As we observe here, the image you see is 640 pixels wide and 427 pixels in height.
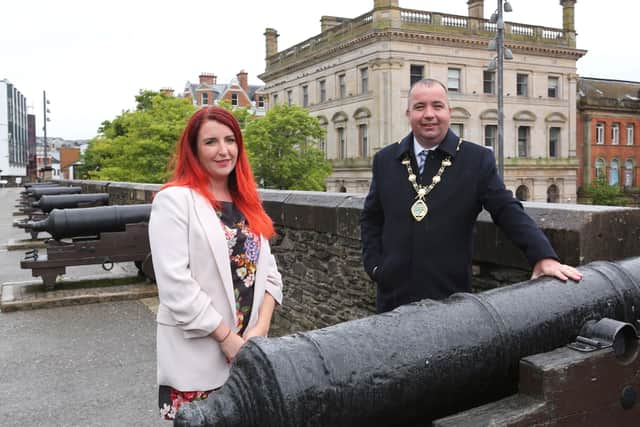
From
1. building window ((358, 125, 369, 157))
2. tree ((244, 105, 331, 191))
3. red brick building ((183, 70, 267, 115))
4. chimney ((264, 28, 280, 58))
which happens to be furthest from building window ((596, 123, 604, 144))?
red brick building ((183, 70, 267, 115))

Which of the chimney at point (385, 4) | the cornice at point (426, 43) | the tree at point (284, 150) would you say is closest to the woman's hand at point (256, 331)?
the tree at point (284, 150)

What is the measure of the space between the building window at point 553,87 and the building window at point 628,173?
388 inches

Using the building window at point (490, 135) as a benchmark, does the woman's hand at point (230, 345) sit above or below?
below

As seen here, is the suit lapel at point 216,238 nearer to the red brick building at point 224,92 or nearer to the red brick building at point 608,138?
the red brick building at point 608,138

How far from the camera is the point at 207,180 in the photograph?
2.69m

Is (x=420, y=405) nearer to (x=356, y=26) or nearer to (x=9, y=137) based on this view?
(x=356, y=26)

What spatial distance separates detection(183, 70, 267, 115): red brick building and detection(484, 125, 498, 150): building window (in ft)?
95.3

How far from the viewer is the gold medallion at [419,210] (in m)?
2.98

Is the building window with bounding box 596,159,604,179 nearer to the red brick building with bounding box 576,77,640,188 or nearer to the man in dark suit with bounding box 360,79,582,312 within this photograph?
the red brick building with bounding box 576,77,640,188

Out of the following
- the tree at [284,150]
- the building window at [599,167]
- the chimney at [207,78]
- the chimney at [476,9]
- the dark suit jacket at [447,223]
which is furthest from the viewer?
the chimney at [207,78]

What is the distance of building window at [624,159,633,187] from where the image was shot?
55.8m

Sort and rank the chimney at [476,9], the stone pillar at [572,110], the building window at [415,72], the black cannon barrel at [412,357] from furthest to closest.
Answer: the stone pillar at [572,110] → the chimney at [476,9] → the building window at [415,72] → the black cannon barrel at [412,357]

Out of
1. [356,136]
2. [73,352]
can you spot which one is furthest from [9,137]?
[73,352]

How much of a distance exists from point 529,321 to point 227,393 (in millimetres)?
1098
